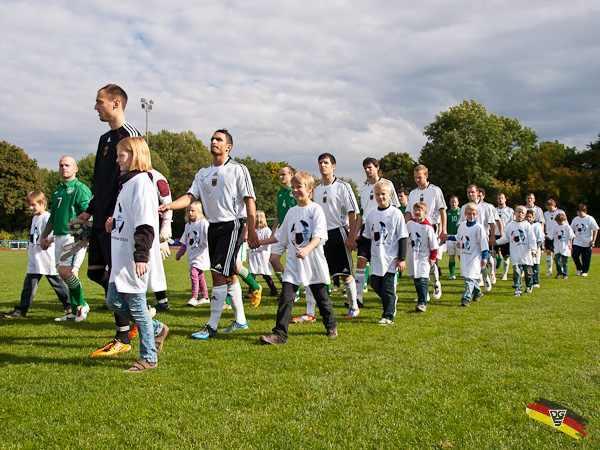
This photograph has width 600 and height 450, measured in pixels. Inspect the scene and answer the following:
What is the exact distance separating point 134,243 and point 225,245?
1.77 m

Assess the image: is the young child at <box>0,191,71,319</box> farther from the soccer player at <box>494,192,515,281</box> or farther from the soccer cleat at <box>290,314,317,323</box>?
the soccer player at <box>494,192,515,281</box>

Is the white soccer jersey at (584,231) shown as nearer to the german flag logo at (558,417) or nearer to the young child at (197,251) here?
the young child at (197,251)

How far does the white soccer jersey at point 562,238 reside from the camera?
53.7 ft

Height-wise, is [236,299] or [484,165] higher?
[484,165]

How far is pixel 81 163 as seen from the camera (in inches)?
2485

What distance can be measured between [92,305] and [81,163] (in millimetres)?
58452

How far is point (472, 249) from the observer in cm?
1029

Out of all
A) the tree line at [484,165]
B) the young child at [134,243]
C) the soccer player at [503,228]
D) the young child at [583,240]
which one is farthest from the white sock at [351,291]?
the tree line at [484,165]

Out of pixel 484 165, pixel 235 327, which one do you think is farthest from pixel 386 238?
pixel 484 165

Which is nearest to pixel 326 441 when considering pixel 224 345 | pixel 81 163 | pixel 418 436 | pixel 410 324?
pixel 418 436

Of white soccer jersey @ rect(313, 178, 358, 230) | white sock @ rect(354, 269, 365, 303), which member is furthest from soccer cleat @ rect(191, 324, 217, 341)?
white sock @ rect(354, 269, 365, 303)

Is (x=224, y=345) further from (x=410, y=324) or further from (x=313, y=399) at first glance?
(x=410, y=324)

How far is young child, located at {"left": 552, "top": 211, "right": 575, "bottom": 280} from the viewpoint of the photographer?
1598cm

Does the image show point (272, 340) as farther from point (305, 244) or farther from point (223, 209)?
point (223, 209)
